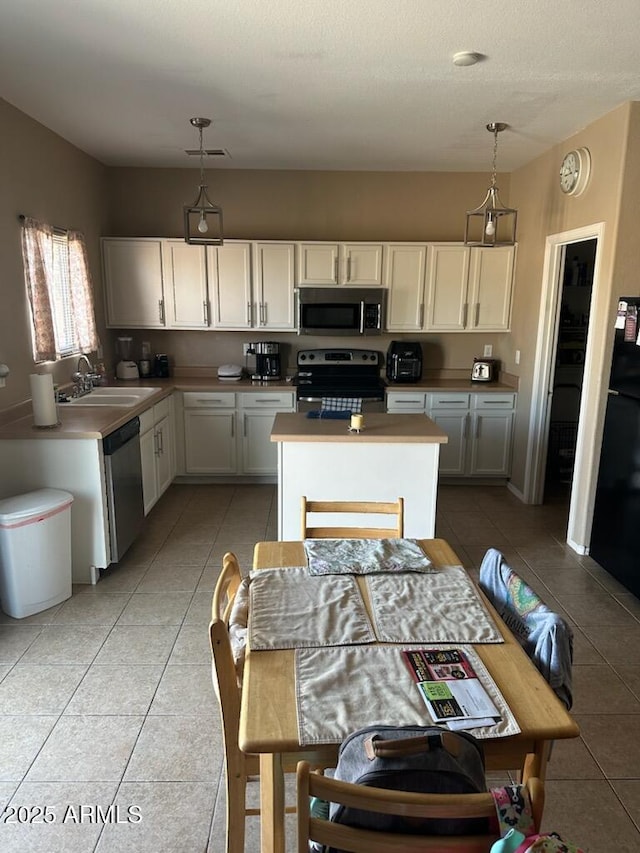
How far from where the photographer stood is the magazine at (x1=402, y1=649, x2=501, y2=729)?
1.24 meters

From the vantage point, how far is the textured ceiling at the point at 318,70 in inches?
90.3

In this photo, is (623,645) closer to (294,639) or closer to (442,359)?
(294,639)

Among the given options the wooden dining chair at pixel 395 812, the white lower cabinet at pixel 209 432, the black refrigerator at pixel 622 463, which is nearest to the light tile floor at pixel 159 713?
the black refrigerator at pixel 622 463

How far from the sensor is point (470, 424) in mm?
5105

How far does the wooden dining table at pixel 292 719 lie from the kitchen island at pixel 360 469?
1.88 meters

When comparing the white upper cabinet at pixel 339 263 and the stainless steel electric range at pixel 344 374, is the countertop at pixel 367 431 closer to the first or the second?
the stainless steel electric range at pixel 344 374

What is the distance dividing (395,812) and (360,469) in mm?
Answer: 2468

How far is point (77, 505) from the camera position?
3.30 m

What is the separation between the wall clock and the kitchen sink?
10.7 feet

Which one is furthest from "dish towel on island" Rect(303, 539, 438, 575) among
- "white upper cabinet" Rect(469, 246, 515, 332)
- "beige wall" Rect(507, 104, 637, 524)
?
"white upper cabinet" Rect(469, 246, 515, 332)

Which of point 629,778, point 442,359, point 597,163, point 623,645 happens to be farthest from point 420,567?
point 442,359

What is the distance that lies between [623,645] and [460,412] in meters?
2.56

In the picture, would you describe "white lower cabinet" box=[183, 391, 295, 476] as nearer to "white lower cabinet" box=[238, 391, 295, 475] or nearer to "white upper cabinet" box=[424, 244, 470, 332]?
"white lower cabinet" box=[238, 391, 295, 475]

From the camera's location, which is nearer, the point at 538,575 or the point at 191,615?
the point at 191,615
